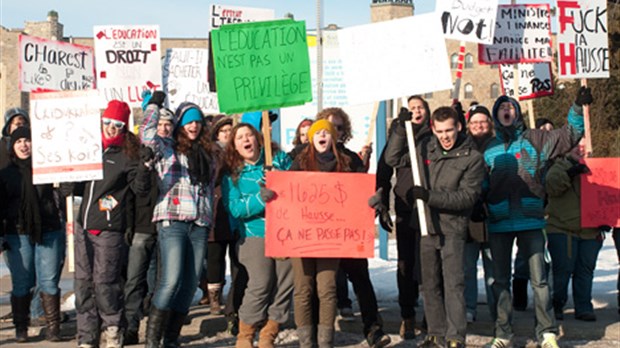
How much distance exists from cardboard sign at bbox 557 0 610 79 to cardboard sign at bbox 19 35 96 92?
5.18m

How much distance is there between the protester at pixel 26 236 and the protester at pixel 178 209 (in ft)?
4.40

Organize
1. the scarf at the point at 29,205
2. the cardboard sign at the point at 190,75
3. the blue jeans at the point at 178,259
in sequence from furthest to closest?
1. the cardboard sign at the point at 190,75
2. the scarf at the point at 29,205
3. the blue jeans at the point at 178,259

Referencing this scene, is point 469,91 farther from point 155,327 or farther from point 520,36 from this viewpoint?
point 155,327

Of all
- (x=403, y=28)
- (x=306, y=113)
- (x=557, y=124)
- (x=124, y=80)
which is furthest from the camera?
(x=557, y=124)

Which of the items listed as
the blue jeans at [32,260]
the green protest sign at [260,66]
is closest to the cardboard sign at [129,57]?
the blue jeans at [32,260]

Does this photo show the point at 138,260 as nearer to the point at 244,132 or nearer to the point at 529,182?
the point at 244,132

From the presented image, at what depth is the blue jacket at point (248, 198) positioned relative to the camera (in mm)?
8141

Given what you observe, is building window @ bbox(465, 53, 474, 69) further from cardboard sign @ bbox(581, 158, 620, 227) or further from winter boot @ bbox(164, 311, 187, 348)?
winter boot @ bbox(164, 311, 187, 348)

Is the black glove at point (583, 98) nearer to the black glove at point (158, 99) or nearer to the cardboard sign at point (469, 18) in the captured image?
the cardboard sign at point (469, 18)

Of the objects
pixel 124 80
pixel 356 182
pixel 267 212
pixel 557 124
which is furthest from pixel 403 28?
pixel 557 124

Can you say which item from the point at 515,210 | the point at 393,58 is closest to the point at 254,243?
the point at 393,58

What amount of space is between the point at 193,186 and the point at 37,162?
124 cm

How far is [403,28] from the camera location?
8.57 metres

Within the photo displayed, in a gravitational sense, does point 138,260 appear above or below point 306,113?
below
